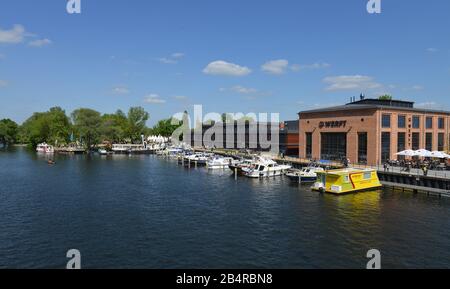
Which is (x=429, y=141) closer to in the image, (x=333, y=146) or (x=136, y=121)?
(x=333, y=146)

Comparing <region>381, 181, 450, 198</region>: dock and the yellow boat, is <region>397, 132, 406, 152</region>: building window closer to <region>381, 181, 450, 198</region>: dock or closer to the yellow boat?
<region>381, 181, 450, 198</region>: dock

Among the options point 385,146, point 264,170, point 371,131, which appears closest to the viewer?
point 371,131

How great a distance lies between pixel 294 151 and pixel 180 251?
7410 cm

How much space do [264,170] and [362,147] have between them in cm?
1912

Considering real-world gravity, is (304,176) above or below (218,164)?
below

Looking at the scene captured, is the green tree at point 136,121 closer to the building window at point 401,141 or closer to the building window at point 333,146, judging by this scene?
the building window at point 333,146

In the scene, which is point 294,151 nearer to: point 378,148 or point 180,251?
point 378,148

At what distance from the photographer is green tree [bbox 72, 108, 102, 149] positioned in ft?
477

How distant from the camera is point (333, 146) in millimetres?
72875

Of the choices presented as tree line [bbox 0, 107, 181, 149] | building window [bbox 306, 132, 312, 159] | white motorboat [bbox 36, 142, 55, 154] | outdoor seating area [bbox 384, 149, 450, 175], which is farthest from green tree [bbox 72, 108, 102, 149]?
outdoor seating area [bbox 384, 149, 450, 175]

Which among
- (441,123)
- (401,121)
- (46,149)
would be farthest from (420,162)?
(46,149)

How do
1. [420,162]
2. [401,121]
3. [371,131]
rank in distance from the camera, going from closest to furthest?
[420,162] → [371,131] → [401,121]

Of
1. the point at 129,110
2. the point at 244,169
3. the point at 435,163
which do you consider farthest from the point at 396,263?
the point at 129,110

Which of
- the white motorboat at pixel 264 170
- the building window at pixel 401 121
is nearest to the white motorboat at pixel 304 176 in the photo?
the white motorboat at pixel 264 170
